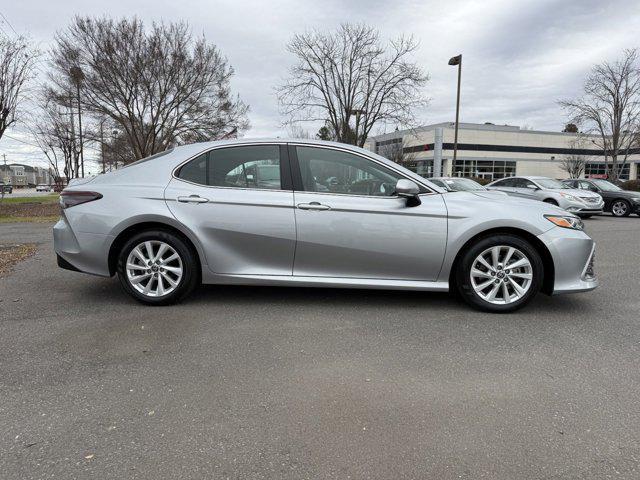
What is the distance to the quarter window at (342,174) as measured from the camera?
4500 mm

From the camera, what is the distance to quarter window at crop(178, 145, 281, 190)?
4.58 meters

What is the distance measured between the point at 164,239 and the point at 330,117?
2244 centimetres

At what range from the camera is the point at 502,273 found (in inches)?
173

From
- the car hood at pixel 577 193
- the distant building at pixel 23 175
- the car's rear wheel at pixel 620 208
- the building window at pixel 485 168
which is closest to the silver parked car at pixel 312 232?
the car hood at pixel 577 193

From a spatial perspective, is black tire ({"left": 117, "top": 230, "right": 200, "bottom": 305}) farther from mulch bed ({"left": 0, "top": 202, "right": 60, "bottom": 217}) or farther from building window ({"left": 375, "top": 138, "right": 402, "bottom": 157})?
building window ({"left": 375, "top": 138, "right": 402, "bottom": 157})

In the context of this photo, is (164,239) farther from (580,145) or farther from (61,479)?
(580,145)

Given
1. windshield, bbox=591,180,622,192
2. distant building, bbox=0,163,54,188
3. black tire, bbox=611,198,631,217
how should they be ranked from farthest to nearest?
1. distant building, bbox=0,163,54,188
2. windshield, bbox=591,180,622,192
3. black tire, bbox=611,198,631,217

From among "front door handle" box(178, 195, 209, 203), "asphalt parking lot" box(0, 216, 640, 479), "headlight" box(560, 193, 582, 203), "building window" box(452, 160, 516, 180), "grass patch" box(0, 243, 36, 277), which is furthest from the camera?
"building window" box(452, 160, 516, 180)

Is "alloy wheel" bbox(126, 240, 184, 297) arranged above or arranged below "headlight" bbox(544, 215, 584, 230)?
below

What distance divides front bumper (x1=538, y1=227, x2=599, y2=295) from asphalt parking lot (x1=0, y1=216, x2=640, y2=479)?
313mm

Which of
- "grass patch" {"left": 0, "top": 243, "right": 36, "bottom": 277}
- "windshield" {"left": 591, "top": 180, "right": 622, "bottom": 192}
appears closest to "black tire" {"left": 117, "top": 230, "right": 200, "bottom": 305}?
"grass patch" {"left": 0, "top": 243, "right": 36, "bottom": 277}

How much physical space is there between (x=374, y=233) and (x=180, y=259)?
1.87 meters

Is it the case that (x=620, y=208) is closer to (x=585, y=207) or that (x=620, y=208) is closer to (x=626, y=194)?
(x=626, y=194)

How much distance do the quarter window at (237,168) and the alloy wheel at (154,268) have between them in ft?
2.43
